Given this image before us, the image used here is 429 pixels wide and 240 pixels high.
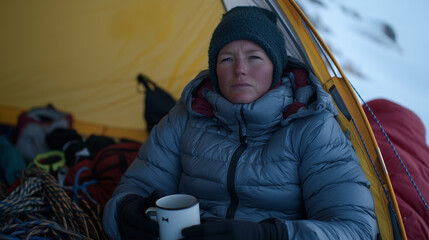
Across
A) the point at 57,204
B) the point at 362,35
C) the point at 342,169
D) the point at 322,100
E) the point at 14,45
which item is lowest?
the point at 57,204

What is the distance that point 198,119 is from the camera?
124 cm

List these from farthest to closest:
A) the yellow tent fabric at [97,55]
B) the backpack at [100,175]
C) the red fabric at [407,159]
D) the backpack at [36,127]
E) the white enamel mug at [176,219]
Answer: the backpack at [36,127] → the yellow tent fabric at [97,55] → the backpack at [100,175] → the red fabric at [407,159] → the white enamel mug at [176,219]

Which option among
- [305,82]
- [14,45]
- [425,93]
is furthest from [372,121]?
[14,45]

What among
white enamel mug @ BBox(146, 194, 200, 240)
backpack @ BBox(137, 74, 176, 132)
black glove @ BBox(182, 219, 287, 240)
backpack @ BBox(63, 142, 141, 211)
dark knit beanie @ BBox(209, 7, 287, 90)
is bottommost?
backpack @ BBox(63, 142, 141, 211)

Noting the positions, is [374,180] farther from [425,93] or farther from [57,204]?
[425,93]

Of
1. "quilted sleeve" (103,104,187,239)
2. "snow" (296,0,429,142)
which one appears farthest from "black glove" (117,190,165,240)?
"snow" (296,0,429,142)

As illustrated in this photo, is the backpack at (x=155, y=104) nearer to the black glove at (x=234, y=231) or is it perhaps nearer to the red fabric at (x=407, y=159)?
the red fabric at (x=407, y=159)

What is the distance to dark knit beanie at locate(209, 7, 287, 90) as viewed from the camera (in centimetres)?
116

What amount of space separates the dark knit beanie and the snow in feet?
3.57

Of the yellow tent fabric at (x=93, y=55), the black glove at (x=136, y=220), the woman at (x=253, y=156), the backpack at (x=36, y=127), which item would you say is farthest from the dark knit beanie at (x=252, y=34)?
the backpack at (x=36, y=127)

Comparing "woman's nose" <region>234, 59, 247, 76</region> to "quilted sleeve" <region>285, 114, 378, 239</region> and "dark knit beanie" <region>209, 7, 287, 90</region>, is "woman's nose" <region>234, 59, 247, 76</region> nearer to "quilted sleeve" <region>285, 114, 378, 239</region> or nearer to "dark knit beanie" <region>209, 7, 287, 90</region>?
"dark knit beanie" <region>209, 7, 287, 90</region>

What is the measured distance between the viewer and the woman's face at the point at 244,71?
3.70 ft

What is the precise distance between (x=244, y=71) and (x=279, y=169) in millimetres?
313

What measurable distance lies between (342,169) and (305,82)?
0.34 m
